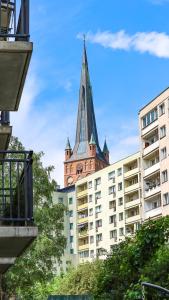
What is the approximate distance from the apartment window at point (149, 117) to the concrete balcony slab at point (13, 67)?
242 ft

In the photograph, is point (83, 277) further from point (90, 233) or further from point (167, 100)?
point (90, 233)

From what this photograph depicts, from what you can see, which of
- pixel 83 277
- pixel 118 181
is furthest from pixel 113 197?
pixel 83 277

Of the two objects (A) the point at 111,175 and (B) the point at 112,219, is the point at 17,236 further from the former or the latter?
(A) the point at 111,175

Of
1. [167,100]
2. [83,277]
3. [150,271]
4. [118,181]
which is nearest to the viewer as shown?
[150,271]

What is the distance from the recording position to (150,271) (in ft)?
59.5

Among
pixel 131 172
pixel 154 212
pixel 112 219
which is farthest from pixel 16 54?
pixel 112 219

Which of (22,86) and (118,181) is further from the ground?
(118,181)

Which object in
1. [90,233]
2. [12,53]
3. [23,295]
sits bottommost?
[23,295]

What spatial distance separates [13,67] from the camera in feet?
38.5

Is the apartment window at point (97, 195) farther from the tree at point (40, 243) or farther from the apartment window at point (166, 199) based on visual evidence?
the tree at point (40, 243)

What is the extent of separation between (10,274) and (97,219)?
82.9 metres

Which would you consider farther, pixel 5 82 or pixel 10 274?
pixel 10 274

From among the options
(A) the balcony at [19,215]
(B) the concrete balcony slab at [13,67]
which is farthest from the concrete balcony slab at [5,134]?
(A) the balcony at [19,215]

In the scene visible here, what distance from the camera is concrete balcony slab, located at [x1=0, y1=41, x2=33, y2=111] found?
36.6ft
